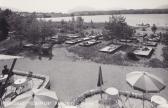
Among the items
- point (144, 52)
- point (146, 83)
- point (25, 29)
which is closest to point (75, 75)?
point (146, 83)

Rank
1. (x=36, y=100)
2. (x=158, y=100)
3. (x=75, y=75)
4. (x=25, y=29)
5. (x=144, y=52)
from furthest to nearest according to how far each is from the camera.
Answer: (x=25, y=29) < (x=144, y=52) < (x=75, y=75) < (x=158, y=100) < (x=36, y=100)

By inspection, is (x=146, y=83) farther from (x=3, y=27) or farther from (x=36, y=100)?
(x=3, y=27)

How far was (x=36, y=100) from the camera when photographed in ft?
22.9

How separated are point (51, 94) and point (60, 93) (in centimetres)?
426

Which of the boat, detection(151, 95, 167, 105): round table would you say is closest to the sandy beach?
detection(151, 95, 167, 105): round table

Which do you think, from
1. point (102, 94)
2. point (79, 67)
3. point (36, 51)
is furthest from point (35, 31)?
point (102, 94)

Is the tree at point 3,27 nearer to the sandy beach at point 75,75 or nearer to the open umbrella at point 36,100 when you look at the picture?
the sandy beach at point 75,75

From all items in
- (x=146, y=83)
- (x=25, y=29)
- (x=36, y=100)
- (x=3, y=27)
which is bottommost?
(x=146, y=83)

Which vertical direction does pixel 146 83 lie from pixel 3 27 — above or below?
below

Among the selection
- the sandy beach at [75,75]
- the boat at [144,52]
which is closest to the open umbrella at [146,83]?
the sandy beach at [75,75]

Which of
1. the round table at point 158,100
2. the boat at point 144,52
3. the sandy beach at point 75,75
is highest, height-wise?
the round table at point 158,100

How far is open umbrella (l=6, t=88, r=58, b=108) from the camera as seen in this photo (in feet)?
21.8

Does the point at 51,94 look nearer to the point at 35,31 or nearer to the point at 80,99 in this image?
the point at 80,99

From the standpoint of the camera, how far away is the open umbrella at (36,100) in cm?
665
